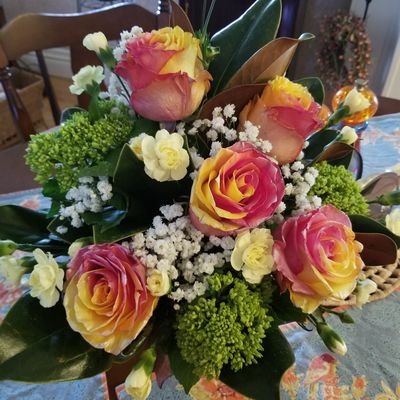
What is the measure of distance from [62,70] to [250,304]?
9.53ft

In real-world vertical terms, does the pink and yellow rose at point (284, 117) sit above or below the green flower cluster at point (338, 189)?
above

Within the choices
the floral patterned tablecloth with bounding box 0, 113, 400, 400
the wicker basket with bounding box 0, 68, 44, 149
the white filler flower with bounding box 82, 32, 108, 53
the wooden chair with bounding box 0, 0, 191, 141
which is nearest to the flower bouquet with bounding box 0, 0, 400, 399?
the white filler flower with bounding box 82, 32, 108, 53

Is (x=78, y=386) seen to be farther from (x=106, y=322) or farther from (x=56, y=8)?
(x=56, y=8)

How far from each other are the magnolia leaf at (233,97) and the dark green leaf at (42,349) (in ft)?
0.82

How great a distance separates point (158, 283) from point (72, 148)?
0.49 feet

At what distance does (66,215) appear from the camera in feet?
1.39

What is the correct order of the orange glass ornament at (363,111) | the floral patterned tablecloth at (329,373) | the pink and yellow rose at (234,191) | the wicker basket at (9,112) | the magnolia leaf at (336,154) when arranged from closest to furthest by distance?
the pink and yellow rose at (234,191), the magnolia leaf at (336,154), the floral patterned tablecloth at (329,373), the orange glass ornament at (363,111), the wicker basket at (9,112)

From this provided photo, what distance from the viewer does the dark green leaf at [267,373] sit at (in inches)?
15.8

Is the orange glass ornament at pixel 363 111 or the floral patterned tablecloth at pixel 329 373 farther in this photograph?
the orange glass ornament at pixel 363 111

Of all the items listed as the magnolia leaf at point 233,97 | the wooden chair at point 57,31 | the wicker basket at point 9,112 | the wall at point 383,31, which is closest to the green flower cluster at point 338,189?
the magnolia leaf at point 233,97

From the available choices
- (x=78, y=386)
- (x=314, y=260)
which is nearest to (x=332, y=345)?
(x=314, y=260)

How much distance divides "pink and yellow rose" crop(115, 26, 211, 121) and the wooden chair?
0.70m

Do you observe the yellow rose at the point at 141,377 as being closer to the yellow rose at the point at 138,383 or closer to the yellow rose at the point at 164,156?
the yellow rose at the point at 138,383

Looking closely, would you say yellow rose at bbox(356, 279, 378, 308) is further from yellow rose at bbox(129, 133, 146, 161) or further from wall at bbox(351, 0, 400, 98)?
wall at bbox(351, 0, 400, 98)
